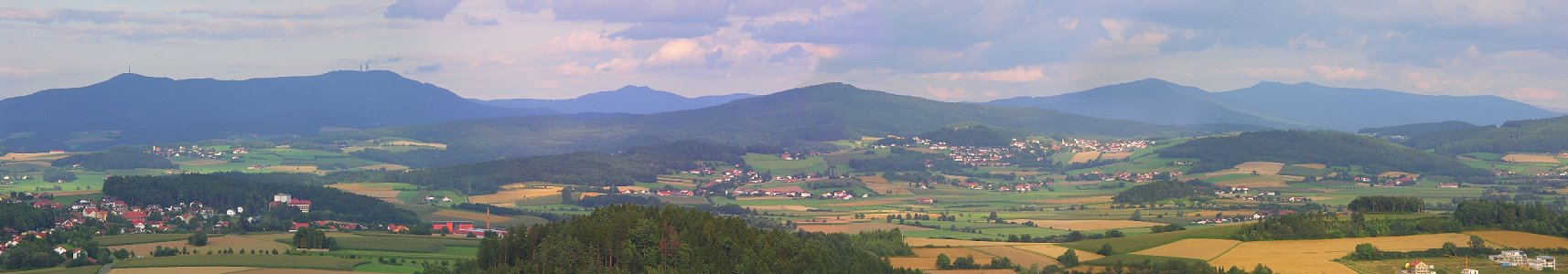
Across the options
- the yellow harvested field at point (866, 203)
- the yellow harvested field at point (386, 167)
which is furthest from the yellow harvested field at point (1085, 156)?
the yellow harvested field at point (386, 167)

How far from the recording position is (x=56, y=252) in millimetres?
57969

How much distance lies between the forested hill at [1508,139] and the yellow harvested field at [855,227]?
89944mm

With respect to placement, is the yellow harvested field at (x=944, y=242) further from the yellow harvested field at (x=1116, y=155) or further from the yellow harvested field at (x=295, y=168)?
the yellow harvested field at (x=1116, y=155)

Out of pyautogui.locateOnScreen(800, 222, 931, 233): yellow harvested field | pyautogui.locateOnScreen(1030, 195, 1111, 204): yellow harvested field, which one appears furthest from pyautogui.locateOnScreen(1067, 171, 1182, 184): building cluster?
pyautogui.locateOnScreen(800, 222, 931, 233): yellow harvested field

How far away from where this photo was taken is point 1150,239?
62.9m

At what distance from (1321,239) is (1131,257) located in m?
8.71

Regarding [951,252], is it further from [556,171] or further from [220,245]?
[556,171]

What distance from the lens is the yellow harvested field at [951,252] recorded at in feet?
194

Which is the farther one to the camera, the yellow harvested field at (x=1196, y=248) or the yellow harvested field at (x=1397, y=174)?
the yellow harvested field at (x=1397, y=174)

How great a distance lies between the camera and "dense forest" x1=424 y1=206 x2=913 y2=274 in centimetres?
5141

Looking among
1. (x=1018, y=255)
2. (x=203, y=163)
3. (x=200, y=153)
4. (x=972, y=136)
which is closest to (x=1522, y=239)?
(x=1018, y=255)

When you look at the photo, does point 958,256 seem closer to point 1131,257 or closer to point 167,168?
point 1131,257

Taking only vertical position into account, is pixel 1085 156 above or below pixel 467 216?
above

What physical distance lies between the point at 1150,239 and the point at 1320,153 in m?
88.4
